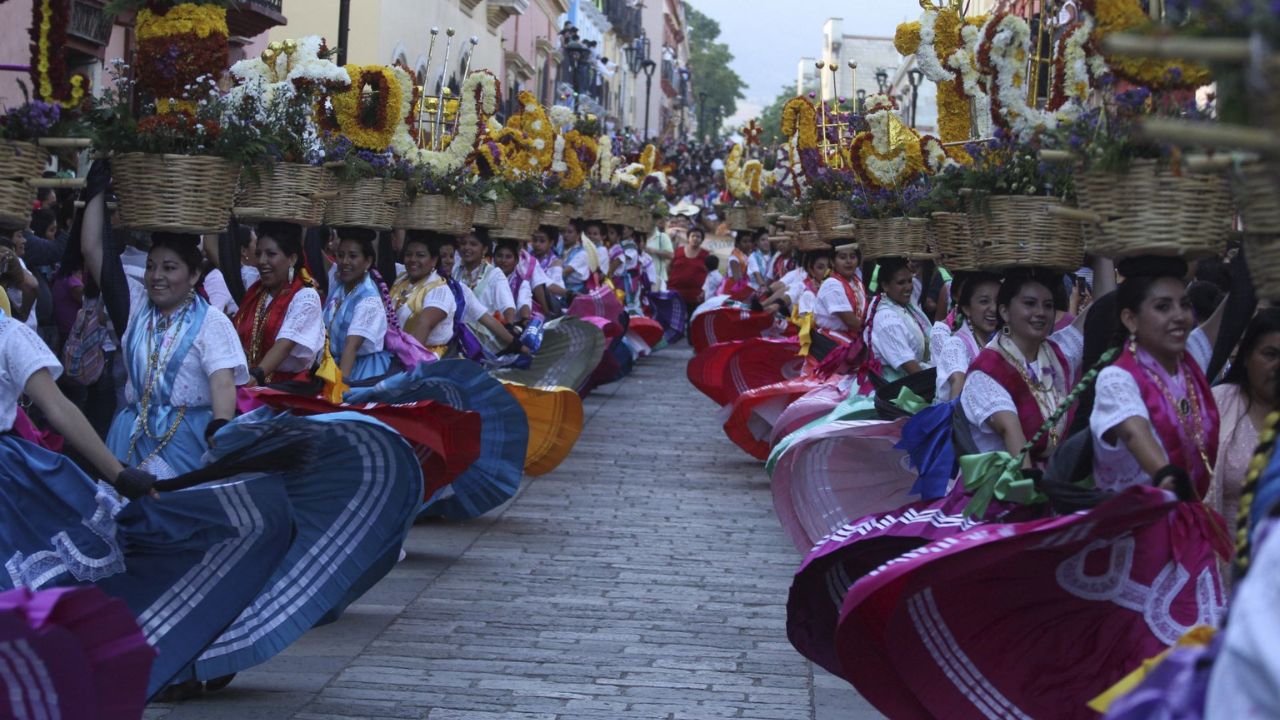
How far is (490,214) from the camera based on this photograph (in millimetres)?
14102

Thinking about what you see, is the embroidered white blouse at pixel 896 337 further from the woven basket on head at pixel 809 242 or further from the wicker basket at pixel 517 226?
the wicker basket at pixel 517 226

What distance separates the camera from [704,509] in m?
12.3

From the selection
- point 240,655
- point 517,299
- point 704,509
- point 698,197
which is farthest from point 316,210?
point 698,197

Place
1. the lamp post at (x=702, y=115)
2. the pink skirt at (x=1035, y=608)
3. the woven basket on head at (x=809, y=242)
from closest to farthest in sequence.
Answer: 1. the pink skirt at (x=1035, y=608)
2. the woven basket on head at (x=809, y=242)
3. the lamp post at (x=702, y=115)

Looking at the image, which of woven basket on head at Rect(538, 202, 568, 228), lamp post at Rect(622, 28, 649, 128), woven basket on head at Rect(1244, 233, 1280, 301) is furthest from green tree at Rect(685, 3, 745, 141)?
woven basket on head at Rect(1244, 233, 1280, 301)

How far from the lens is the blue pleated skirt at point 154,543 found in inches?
221

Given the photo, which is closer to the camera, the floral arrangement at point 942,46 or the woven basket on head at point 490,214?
the floral arrangement at point 942,46

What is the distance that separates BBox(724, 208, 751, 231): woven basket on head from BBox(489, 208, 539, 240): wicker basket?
9.41 m

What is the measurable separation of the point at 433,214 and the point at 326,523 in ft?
15.4

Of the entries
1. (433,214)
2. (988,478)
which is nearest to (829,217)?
(433,214)

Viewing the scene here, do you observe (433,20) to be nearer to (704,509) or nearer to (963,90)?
(704,509)

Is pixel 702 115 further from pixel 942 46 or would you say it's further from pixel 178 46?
pixel 178 46

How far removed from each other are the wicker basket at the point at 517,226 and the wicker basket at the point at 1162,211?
1030cm

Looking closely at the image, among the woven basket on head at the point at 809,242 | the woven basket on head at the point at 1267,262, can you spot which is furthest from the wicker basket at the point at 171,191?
the woven basket on head at the point at 809,242
